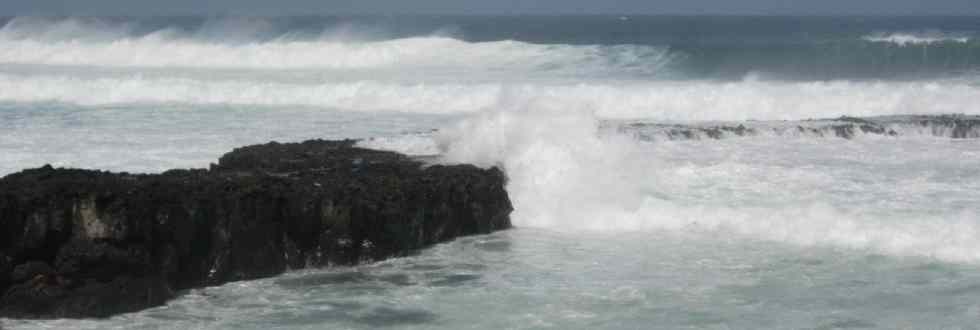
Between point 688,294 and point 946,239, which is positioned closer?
point 688,294

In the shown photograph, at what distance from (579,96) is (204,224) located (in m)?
21.2

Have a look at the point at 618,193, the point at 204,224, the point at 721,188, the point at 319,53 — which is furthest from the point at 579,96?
the point at 319,53

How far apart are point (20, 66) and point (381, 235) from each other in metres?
42.0

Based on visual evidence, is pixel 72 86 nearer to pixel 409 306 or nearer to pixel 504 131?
pixel 504 131

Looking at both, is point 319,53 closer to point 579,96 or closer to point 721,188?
point 579,96

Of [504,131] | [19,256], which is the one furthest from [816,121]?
[19,256]

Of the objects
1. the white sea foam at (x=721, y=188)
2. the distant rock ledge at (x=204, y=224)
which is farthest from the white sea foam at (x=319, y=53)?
the distant rock ledge at (x=204, y=224)

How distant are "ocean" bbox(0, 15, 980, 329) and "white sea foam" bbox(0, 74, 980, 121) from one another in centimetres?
10

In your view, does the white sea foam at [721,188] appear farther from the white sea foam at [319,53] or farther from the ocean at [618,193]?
the white sea foam at [319,53]

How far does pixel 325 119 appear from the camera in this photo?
28438 millimetres

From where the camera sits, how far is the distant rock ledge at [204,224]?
418 inches

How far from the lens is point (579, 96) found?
3222cm

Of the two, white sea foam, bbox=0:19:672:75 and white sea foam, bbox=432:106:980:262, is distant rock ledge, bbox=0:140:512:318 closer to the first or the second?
white sea foam, bbox=432:106:980:262

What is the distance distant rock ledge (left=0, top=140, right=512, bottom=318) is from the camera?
10625 mm
